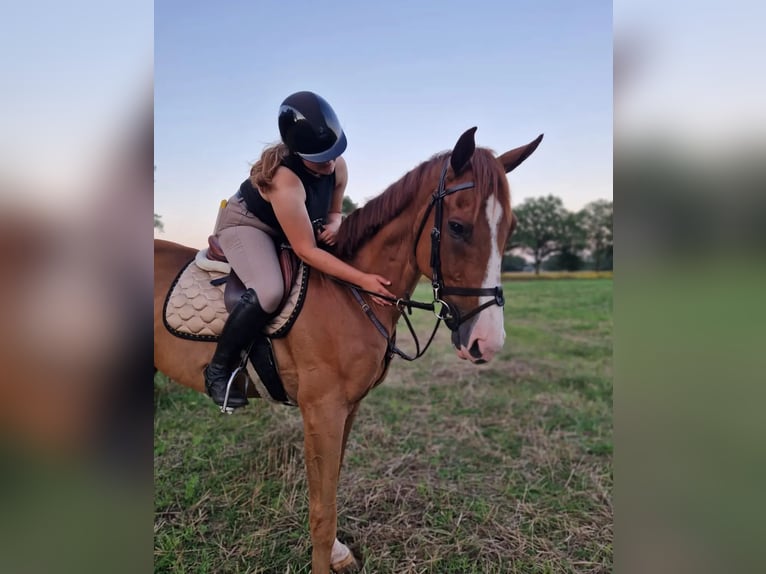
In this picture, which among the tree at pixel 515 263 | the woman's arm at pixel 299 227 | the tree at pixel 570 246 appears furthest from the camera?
the tree at pixel 570 246

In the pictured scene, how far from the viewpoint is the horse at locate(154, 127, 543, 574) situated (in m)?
1.84

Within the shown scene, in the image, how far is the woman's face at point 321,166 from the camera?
6.96 ft

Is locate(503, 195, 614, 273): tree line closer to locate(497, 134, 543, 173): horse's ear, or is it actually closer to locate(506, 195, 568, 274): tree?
locate(506, 195, 568, 274): tree

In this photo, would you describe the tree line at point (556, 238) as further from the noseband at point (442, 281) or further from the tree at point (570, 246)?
the noseband at point (442, 281)

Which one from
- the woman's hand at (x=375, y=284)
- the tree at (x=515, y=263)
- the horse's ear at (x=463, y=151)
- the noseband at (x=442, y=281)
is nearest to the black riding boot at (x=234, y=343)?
the woman's hand at (x=375, y=284)

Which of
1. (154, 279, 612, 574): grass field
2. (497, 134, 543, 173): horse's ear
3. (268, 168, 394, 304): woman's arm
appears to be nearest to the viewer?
(268, 168, 394, 304): woman's arm

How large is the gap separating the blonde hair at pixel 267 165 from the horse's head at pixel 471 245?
809 millimetres

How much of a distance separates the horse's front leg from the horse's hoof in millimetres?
454

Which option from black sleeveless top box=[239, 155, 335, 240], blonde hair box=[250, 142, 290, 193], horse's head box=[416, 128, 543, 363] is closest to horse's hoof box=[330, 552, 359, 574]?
horse's head box=[416, 128, 543, 363]

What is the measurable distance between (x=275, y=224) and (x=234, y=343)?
0.68 metres
